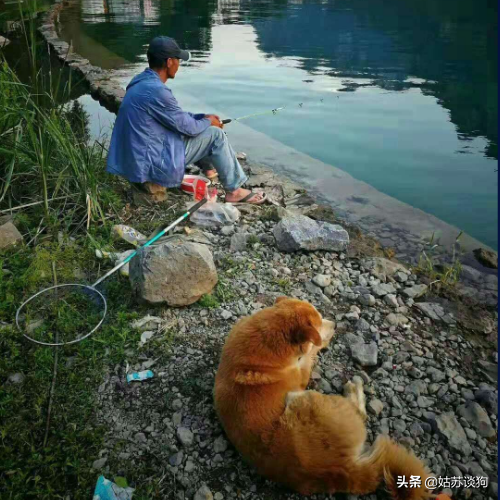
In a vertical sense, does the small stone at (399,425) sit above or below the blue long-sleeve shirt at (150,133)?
below

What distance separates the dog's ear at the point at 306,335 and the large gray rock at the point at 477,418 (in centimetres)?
109

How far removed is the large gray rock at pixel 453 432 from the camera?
265cm

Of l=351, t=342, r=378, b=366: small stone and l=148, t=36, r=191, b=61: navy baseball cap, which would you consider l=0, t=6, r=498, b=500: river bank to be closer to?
l=351, t=342, r=378, b=366: small stone

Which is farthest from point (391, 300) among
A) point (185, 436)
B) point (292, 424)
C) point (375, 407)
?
point (185, 436)

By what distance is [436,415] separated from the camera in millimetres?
2848

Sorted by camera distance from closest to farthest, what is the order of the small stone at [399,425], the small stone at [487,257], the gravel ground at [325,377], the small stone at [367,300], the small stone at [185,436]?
the gravel ground at [325,377] < the small stone at [185,436] < the small stone at [399,425] < the small stone at [367,300] < the small stone at [487,257]

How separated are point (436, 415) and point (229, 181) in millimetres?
3371

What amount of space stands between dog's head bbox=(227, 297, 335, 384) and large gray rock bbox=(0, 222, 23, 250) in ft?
8.39

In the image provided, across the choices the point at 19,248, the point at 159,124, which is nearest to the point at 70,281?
the point at 19,248

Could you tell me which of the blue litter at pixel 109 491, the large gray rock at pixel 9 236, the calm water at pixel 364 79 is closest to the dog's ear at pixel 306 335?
the blue litter at pixel 109 491

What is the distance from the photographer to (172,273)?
3463 mm

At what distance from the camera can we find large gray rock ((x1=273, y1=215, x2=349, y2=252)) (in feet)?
14.1

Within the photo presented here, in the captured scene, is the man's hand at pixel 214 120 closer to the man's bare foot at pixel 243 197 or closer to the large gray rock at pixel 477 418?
the man's bare foot at pixel 243 197

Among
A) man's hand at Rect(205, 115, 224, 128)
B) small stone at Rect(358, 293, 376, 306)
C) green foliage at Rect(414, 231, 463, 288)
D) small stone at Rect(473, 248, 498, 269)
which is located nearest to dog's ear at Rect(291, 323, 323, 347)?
small stone at Rect(358, 293, 376, 306)
